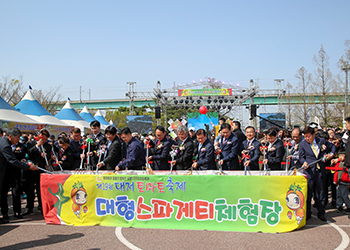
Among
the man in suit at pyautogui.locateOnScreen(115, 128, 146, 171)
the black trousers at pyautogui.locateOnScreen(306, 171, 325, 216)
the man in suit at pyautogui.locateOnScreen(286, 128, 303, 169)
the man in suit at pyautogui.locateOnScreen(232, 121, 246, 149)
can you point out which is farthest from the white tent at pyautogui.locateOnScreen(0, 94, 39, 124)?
the black trousers at pyautogui.locateOnScreen(306, 171, 325, 216)

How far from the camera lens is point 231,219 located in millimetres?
4508

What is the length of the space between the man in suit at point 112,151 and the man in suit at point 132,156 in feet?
0.82

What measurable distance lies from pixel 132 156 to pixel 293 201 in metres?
2.96

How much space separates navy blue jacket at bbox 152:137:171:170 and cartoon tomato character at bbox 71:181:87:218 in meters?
1.67

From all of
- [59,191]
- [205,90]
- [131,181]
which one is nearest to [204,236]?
[131,181]

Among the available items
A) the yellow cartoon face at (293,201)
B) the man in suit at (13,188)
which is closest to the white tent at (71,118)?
the man in suit at (13,188)

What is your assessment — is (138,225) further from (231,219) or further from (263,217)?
(263,217)

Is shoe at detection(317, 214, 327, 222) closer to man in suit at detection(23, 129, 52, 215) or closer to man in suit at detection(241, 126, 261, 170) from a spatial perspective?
man in suit at detection(241, 126, 261, 170)

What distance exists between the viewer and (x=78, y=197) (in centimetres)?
499

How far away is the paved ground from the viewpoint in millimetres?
3959

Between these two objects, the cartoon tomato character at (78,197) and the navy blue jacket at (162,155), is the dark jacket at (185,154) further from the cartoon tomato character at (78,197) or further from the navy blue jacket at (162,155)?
the cartoon tomato character at (78,197)

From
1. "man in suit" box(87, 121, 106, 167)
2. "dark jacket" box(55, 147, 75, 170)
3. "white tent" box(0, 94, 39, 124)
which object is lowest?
"dark jacket" box(55, 147, 75, 170)

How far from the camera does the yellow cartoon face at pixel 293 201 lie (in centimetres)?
445

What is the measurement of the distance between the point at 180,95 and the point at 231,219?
58.8ft
